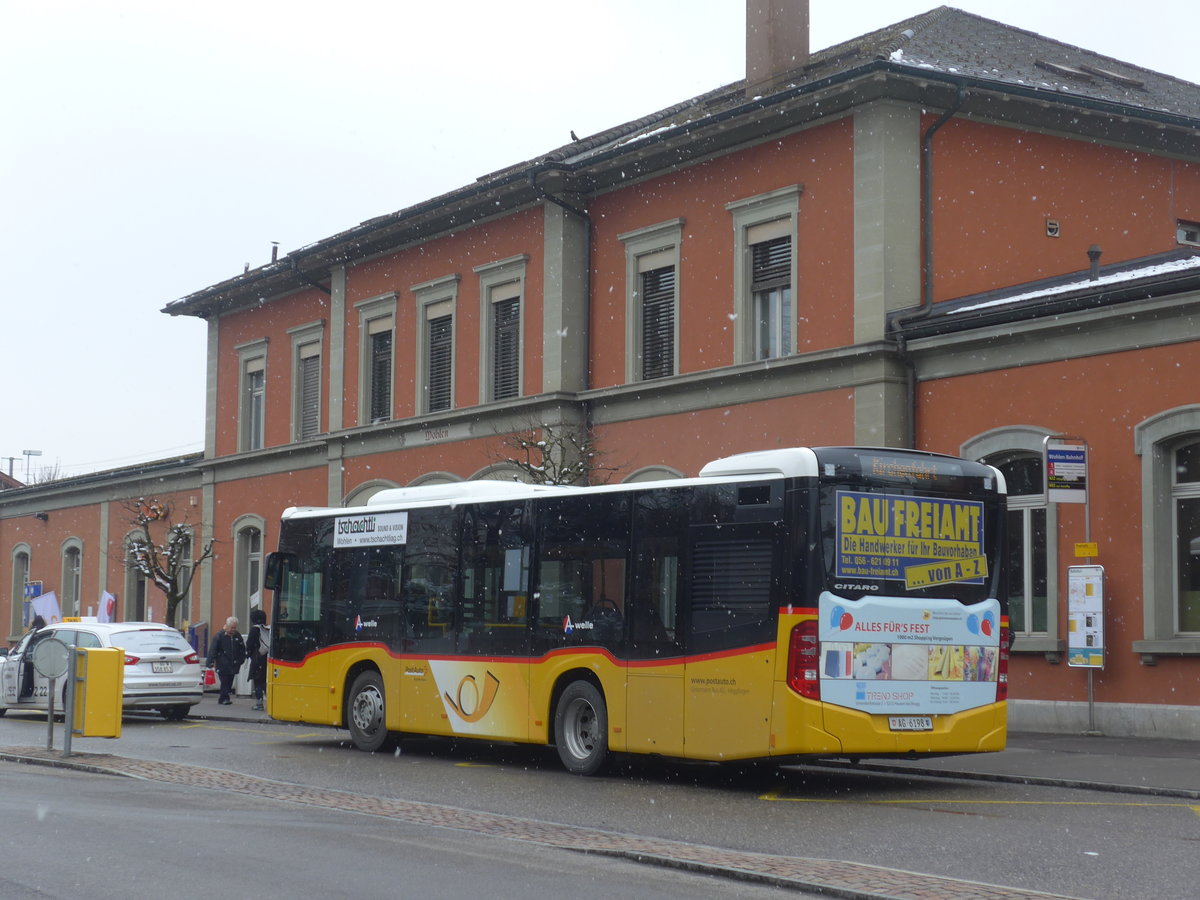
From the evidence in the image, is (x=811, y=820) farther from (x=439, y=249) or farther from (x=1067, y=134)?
(x=439, y=249)

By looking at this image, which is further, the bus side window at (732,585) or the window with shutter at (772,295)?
the window with shutter at (772,295)

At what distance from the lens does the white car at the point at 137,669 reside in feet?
83.5

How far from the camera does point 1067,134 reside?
82.9ft

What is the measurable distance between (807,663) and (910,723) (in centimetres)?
128

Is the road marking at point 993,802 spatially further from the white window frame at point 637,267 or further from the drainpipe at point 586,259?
the drainpipe at point 586,259

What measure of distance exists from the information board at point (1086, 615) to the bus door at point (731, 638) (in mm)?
6766

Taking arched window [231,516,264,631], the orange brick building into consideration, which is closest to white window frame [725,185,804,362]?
the orange brick building

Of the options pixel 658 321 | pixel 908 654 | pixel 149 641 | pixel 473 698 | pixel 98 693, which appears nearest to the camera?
pixel 908 654

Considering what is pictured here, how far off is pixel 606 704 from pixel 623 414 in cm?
1189

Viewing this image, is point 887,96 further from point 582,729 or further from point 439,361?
point 439,361

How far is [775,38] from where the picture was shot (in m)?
27.5

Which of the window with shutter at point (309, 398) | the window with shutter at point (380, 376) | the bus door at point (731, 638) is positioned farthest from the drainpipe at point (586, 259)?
the bus door at point (731, 638)

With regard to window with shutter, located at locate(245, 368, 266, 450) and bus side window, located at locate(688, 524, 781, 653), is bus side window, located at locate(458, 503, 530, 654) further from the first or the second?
window with shutter, located at locate(245, 368, 266, 450)

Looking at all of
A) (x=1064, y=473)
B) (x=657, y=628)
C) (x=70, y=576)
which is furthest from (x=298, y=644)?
(x=70, y=576)
